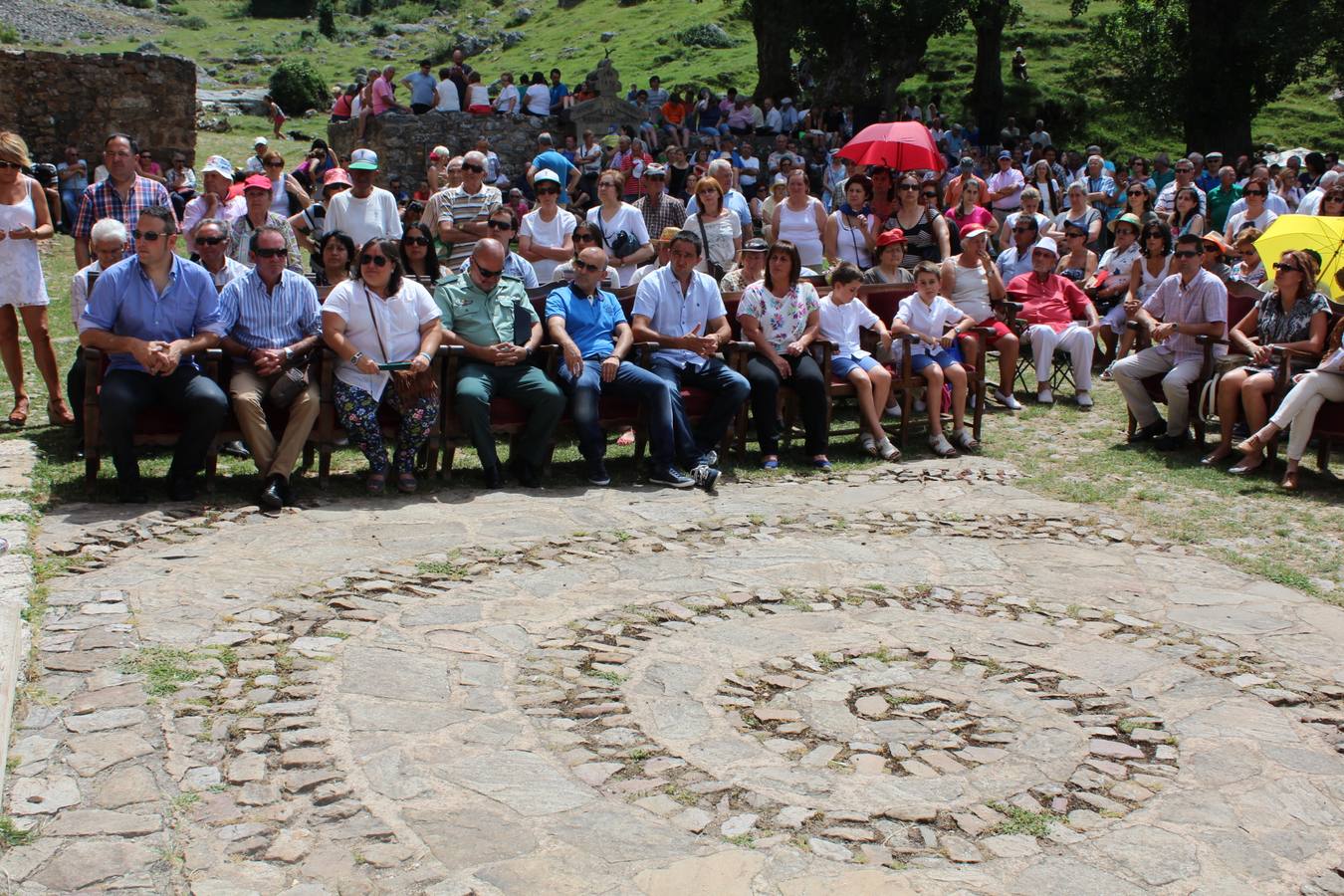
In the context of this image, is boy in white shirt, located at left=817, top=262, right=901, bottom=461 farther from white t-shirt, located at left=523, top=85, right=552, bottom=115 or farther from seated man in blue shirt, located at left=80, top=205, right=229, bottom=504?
white t-shirt, located at left=523, top=85, right=552, bottom=115

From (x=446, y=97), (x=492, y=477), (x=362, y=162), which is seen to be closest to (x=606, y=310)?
(x=492, y=477)

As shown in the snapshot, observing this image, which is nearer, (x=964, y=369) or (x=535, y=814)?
(x=535, y=814)

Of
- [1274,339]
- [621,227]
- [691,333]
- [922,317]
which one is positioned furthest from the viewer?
[621,227]

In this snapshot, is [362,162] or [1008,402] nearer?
[362,162]

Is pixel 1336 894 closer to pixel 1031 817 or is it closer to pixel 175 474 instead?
pixel 1031 817

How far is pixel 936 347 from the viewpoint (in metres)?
9.71

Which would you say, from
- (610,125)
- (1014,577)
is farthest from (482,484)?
(610,125)

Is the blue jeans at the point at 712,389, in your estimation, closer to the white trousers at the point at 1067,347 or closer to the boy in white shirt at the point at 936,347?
the boy in white shirt at the point at 936,347

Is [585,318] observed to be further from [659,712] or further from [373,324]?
[659,712]

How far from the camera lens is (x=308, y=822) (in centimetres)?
388

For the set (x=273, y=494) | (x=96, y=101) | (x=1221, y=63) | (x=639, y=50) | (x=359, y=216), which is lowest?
(x=273, y=494)

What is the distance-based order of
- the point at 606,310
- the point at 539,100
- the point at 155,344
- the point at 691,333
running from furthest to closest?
the point at 539,100
the point at 691,333
the point at 606,310
the point at 155,344

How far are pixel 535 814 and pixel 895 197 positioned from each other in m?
8.83

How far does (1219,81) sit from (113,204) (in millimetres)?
24597
